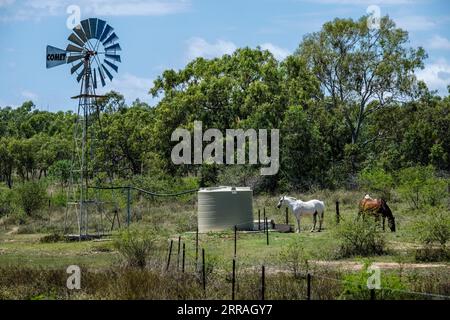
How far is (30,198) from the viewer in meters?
40.1

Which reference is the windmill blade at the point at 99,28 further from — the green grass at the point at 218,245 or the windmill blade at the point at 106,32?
the green grass at the point at 218,245

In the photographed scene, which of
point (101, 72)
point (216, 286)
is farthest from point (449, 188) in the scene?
point (216, 286)

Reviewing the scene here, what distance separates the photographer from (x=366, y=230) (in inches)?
878

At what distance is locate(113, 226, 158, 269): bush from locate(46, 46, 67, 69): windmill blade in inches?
524

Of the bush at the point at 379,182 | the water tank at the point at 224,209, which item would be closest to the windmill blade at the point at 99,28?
the water tank at the point at 224,209

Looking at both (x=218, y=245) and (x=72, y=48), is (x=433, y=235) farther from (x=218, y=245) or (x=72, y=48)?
(x=72, y=48)

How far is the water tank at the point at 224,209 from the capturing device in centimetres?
3109

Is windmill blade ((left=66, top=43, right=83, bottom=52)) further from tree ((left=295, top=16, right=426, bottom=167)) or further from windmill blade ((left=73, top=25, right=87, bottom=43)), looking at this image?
tree ((left=295, top=16, right=426, bottom=167))

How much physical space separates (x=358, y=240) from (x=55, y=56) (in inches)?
632

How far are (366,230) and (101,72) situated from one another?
48.9 ft

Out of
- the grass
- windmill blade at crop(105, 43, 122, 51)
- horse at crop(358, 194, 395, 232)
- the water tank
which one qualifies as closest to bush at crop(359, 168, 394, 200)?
the grass

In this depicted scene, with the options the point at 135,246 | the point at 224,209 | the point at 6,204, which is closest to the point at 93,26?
the point at 224,209

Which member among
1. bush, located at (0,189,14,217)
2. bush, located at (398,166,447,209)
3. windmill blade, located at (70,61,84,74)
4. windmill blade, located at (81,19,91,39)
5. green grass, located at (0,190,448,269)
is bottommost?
green grass, located at (0,190,448,269)

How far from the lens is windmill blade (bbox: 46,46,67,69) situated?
105 feet
